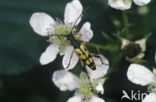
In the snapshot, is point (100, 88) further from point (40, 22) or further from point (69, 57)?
point (40, 22)

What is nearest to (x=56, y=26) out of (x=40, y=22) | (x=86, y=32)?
(x=40, y=22)

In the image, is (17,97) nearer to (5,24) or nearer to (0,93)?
(0,93)

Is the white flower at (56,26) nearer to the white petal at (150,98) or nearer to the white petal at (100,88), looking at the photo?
the white petal at (100,88)

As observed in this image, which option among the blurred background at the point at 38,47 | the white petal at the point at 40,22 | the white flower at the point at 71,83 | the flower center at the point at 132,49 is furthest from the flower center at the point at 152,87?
the white petal at the point at 40,22

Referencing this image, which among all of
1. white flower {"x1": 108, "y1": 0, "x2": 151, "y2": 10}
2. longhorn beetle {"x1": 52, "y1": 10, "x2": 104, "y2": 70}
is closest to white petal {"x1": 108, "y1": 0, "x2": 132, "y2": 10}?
white flower {"x1": 108, "y1": 0, "x2": 151, "y2": 10}

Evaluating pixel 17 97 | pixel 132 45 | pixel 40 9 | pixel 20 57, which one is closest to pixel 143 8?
pixel 132 45

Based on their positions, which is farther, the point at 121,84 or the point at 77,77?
the point at 121,84

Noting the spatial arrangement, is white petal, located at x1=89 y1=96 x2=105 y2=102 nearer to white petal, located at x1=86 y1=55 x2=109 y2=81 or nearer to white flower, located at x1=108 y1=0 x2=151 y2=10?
white petal, located at x1=86 y1=55 x2=109 y2=81
